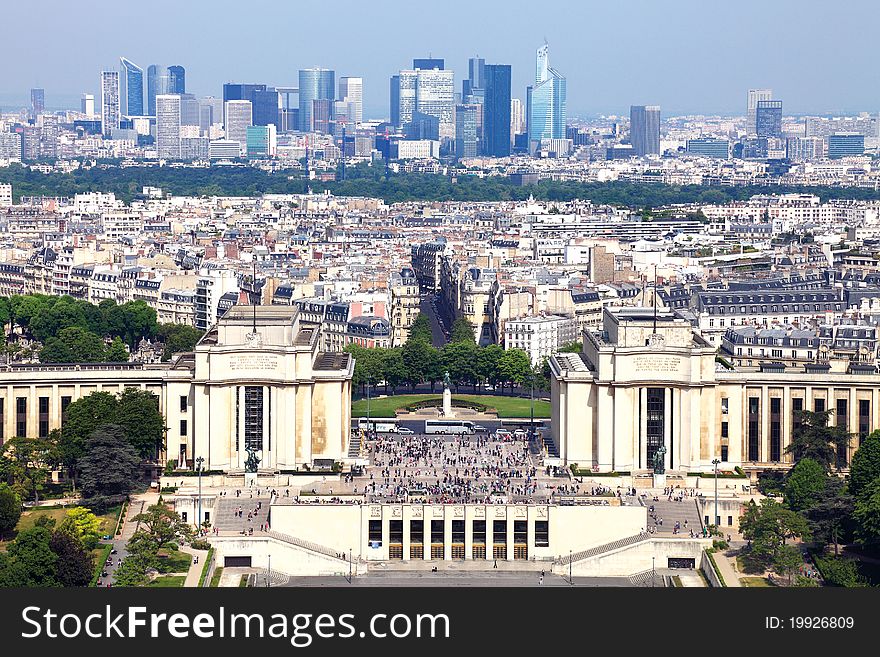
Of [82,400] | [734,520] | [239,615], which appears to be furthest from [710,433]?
[239,615]

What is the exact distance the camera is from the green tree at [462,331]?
10706 cm

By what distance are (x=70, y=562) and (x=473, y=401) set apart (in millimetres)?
33894

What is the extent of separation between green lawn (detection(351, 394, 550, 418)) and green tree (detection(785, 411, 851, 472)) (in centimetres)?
1501

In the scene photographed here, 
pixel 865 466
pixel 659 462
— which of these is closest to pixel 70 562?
pixel 659 462

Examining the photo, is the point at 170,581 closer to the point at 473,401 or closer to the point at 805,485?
the point at 805,485

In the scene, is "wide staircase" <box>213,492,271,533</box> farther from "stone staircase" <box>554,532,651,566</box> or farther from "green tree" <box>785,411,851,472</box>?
"green tree" <box>785,411,851,472</box>

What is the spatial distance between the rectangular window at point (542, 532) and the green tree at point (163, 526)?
10.6m

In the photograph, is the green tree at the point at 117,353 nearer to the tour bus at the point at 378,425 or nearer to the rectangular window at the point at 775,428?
the tour bus at the point at 378,425

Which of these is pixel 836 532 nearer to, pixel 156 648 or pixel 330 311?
pixel 156 648

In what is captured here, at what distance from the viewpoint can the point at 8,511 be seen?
62781 mm

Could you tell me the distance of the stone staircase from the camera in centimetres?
6272

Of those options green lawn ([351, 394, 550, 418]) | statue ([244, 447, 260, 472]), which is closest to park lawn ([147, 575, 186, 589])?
statue ([244, 447, 260, 472])

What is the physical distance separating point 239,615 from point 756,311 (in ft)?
214

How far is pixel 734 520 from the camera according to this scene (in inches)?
2633
